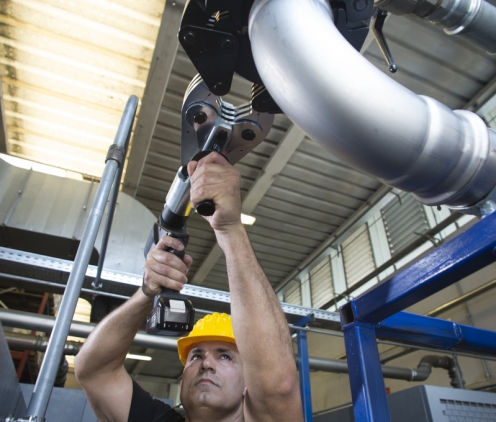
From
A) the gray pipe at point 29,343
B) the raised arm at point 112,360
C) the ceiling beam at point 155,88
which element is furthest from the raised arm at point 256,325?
the gray pipe at point 29,343

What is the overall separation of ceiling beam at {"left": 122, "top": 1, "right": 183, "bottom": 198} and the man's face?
2.45 meters

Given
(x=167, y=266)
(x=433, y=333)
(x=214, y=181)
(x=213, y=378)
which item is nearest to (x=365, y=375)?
(x=433, y=333)

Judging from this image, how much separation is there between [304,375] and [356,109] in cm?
Answer: 259

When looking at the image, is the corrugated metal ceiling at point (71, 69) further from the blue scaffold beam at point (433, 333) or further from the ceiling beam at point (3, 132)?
the blue scaffold beam at point (433, 333)

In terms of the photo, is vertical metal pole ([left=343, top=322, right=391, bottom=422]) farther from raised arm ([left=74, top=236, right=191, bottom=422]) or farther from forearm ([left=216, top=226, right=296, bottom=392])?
raised arm ([left=74, top=236, right=191, bottom=422])

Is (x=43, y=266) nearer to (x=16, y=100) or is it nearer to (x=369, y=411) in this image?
(x=369, y=411)

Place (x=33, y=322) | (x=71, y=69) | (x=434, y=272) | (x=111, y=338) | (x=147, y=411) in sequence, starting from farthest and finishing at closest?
1. (x=71, y=69)
2. (x=33, y=322)
3. (x=147, y=411)
4. (x=111, y=338)
5. (x=434, y=272)

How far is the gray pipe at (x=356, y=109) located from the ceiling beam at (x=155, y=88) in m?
2.55

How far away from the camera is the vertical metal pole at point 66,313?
829mm

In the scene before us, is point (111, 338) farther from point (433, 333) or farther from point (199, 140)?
point (433, 333)

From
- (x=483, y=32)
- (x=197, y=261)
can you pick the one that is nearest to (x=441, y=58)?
(x=483, y=32)

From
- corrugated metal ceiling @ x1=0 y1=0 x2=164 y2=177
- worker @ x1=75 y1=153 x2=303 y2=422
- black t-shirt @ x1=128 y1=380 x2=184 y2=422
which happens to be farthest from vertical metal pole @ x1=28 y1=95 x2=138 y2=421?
corrugated metal ceiling @ x1=0 y1=0 x2=164 y2=177

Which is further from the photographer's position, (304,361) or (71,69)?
(71,69)

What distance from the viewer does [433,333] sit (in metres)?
1.43
